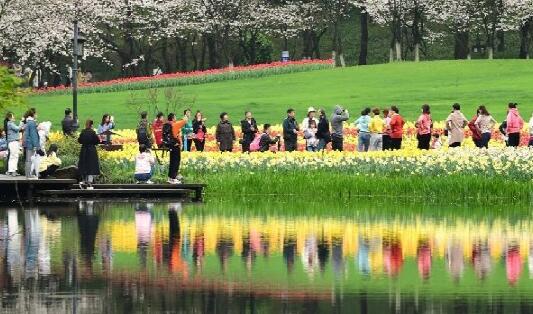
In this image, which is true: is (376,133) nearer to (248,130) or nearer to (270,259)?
(248,130)

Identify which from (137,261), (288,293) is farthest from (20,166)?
(288,293)

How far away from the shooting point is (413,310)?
13.4 meters

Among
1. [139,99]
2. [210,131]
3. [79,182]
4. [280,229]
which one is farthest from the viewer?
[139,99]

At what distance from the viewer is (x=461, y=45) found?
92.5 meters

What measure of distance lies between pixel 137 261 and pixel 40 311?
14.5 ft

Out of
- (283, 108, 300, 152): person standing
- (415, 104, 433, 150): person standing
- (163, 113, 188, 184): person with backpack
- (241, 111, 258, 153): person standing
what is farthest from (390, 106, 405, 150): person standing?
(163, 113, 188, 184): person with backpack

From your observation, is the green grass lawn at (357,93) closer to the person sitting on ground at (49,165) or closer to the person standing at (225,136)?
the person standing at (225,136)

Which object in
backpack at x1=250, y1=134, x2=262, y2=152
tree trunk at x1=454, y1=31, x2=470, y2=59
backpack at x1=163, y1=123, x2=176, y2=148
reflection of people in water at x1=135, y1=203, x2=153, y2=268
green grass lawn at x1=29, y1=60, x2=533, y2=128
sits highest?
tree trunk at x1=454, y1=31, x2=470, y2=59

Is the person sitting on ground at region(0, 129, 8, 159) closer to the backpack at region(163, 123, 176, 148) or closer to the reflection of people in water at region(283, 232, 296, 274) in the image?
the backpack at region(163, 123, 176, 148)

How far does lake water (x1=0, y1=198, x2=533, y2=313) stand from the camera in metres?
14.1

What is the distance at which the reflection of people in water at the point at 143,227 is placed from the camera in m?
18.9

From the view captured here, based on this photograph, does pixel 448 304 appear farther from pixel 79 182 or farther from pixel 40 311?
pixel 79 182

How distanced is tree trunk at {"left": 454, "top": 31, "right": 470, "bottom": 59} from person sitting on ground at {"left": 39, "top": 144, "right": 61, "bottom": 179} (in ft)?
195

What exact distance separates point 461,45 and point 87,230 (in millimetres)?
72008
